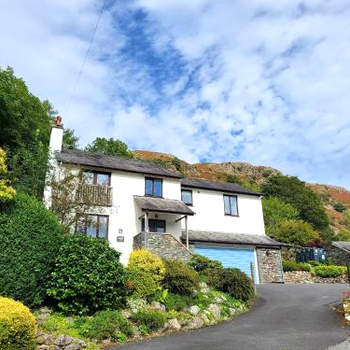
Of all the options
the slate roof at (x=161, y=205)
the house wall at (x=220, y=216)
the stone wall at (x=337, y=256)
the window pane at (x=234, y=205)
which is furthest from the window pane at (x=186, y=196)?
the stone wall at (x=337, y=256)

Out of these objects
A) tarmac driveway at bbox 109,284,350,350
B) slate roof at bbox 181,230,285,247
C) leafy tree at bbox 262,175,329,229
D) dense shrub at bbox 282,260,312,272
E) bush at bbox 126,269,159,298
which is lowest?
tarmac driveway at bbox 109,284,350,350

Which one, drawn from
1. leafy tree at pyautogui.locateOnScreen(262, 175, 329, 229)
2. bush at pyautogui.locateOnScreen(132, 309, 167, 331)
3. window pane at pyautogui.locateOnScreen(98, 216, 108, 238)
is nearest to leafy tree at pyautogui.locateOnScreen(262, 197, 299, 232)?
leafy tree at pyautogui.locateOnScreen(262, 175, 329, 229)

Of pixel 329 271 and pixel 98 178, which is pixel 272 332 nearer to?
pixel 98 178

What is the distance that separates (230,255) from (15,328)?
1946cm

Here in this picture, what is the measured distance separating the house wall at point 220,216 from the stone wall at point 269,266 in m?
2.40

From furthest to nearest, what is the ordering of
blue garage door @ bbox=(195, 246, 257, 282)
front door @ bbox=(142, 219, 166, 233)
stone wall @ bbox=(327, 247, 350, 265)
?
1. stone wall @ bbox=(327, 247, 350, 265)
2. blue garage door @ bbox=(195, 246, 257, 282)
3. front door @ bbox=(142, 219, 166, 233)

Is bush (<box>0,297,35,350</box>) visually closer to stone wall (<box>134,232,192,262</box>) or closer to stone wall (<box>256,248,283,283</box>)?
stone wall (<box>134,232,192,262</box>)

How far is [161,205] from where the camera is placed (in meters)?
24.4

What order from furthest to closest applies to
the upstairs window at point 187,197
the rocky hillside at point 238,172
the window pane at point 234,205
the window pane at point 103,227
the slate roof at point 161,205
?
1. the rocky hillside at point 238,172
2. the window pane at point 234,205
3. the upstairs window at point 187,197
4. the slate roof at point 161,205
5. the window pane at point 103,227

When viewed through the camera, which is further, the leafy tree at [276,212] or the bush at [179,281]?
the leafy tree at [276,212]

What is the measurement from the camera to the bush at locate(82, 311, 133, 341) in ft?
38.6

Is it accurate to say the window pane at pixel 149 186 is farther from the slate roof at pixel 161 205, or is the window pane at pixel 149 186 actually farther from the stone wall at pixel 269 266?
the stone wall at pixel 269 266

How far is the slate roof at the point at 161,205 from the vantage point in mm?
23578

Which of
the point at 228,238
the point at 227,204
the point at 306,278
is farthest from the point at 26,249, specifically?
the point at 306,278
